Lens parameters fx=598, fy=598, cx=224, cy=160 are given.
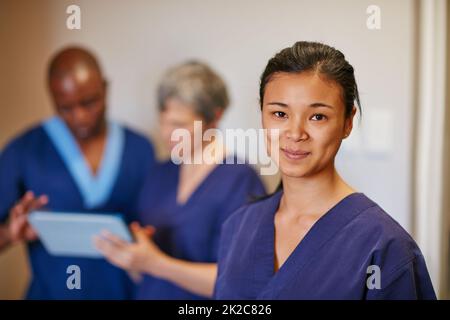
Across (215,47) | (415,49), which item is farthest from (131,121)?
(415,49)

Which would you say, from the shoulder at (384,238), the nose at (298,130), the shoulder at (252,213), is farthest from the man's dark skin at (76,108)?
the shoulder at (384,238)

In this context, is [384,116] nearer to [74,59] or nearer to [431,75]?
[431,75]

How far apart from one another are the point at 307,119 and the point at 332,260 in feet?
0.68

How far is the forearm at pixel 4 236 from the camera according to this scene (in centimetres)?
126

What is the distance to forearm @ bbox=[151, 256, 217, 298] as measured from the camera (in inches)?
43.1

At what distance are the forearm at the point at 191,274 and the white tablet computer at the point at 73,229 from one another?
9 centimetres

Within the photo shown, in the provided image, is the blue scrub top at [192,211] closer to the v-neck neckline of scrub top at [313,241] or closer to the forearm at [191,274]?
the forearm at [191,274]

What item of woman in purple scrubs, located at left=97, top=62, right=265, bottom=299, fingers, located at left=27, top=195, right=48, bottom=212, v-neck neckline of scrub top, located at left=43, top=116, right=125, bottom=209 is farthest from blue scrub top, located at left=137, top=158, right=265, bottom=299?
fingers, located at left=27, top=195, right=48, bottom=212

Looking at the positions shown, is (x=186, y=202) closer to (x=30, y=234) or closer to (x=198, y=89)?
(x=198, y=89)

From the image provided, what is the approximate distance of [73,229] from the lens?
1170mm

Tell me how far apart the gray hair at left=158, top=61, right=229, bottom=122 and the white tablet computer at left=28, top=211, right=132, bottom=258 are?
0.26 m

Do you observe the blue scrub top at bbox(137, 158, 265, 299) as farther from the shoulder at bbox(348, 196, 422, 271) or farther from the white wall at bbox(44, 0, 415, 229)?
the shoulder at bbox(348, 196, 422, 271)

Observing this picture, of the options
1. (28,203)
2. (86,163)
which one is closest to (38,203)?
(28,203)

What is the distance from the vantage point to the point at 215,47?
115 cm
